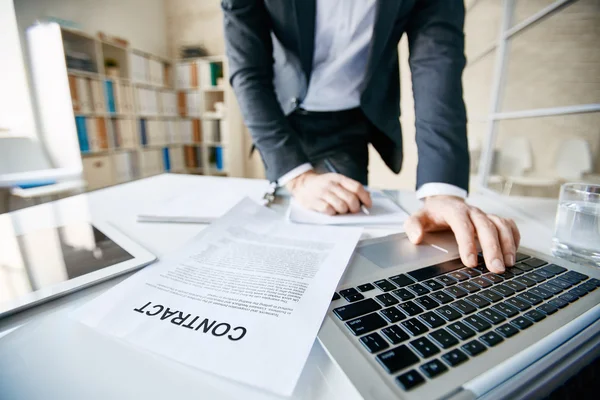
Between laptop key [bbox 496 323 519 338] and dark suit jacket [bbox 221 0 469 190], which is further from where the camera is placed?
dark suit jacket [bbox 221 0 469 190]

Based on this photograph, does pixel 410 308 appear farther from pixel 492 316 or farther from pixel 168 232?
pixel 168 232

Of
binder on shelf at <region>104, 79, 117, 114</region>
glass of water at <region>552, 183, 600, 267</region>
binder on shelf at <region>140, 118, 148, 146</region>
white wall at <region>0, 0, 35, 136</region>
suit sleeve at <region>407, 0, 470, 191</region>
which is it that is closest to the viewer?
glass of water at <region>552, 183, 600, 267</region>

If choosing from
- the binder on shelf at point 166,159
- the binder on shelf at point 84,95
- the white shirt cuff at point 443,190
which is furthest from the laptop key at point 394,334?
the binder on shelf at point 166,159

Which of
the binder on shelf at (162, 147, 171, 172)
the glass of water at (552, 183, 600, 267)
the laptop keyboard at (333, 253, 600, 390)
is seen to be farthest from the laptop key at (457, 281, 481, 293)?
the binder on shelf at (162, 147, 171, 172)

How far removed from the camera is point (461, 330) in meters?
0.23

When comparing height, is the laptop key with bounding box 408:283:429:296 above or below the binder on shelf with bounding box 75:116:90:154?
below

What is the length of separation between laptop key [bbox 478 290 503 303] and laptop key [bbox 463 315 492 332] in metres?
0.04

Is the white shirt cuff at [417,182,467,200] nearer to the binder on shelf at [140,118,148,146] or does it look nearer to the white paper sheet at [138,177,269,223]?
the white paper sheet at [138,177,269,223]

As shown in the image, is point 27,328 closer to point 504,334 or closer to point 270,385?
point 270,385

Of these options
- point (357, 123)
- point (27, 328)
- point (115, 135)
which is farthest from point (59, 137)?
point (115, 135)

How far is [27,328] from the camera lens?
250 mm

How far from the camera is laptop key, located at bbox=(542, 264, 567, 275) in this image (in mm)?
323

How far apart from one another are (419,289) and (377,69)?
0.73 meters

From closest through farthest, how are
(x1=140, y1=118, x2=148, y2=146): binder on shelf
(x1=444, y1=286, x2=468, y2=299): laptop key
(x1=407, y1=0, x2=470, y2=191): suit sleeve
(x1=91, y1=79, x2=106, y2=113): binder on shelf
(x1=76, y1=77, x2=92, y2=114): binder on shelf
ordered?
(x1=444, y1=286, x2=468, y2=299): laptop key, (x1=407, y1=0, x2=470, y2=191): suit sleeve, (x1=76, y1=77, x2=92, y2=114): binder on shelf, (x1=91, y1=79, x2=106, y2=113): binder on shelf, (x1=140, y1=118, x2=148, y2=146): binder on shelf
